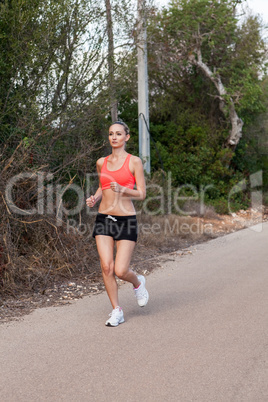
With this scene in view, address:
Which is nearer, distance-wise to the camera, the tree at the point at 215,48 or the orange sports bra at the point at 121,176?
the orange sports bra at the point at 121,176

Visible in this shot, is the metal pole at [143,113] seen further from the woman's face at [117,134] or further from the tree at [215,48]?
the woman's face at [117,134]

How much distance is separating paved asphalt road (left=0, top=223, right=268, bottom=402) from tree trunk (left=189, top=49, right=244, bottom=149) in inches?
500

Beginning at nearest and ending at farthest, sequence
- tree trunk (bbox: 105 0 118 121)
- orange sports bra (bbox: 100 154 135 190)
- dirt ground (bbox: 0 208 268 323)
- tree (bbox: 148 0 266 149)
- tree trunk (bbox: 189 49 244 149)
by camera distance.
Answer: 1. orange sports bra (bbox: 100 154 135 190)
2. dirt ground (bbox: 0 208 268 323)
3. tree trunk (bbox: 105 0 118 121)
4. tree (bbox: 148 0 266 149)
5. tree trunk (bbox: 189 49 244 149)

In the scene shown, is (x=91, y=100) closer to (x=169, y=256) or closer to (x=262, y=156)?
(x=169, y=256)

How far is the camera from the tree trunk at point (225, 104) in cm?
1938

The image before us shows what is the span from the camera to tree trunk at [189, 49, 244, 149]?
19.4 metres

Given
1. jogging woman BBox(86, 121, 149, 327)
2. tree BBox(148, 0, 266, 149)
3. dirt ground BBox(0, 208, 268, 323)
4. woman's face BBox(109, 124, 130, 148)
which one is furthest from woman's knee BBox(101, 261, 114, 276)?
tree BBox(148, 0, 266, 149)

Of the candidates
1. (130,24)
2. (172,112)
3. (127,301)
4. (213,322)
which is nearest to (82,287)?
(127,301)

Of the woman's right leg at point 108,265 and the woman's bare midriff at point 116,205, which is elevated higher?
the woman's bare midriff at point 116,205

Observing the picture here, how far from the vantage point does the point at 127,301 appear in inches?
267

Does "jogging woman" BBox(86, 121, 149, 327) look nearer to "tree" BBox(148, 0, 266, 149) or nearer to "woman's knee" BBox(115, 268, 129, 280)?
"woman's knee" BBox(115, 268, 129, 280)

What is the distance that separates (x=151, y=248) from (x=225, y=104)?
35.0 ft

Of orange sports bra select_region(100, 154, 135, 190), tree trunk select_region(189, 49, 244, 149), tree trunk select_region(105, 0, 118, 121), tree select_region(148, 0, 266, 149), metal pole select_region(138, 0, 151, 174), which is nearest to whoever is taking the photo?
orange sports bra select_region(100, 154, 135, 190)

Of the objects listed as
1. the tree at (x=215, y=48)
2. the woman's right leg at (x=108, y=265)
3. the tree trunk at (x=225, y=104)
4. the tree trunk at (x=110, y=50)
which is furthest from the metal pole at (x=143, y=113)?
the woman's right leg at (x=108, y=265)
